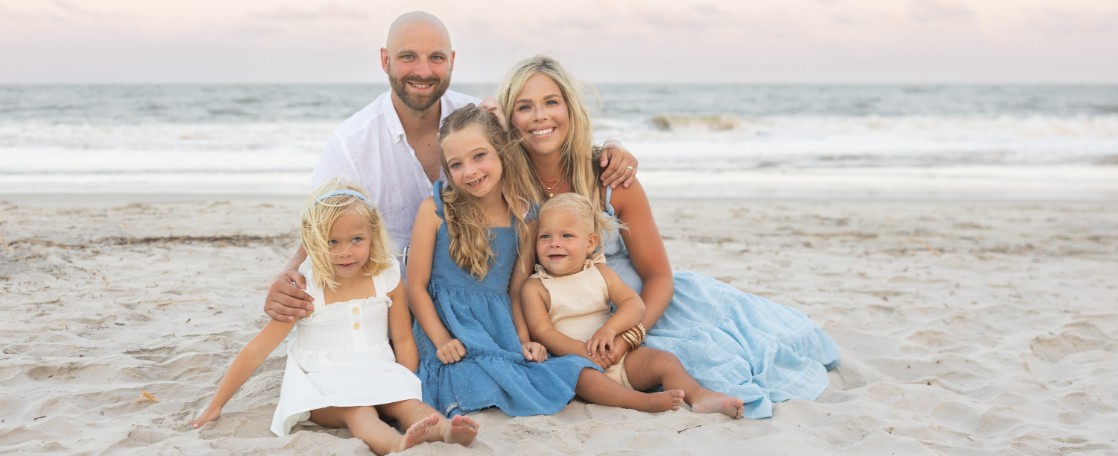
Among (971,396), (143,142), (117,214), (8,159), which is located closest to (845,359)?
(971,396)

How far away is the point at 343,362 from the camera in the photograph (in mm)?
3162

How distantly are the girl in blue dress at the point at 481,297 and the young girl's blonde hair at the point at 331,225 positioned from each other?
0.19 metres

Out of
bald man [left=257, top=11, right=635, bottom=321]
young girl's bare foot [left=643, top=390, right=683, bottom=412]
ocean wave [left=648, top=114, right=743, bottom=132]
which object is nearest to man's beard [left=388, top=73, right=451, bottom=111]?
bald man [left=257, top=11, right=635, bottom=321]

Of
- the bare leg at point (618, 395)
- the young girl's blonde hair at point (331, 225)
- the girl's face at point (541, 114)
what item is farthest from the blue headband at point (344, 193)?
the bare leg at point (618, 395)

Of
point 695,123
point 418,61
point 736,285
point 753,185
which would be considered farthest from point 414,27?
point 695,123

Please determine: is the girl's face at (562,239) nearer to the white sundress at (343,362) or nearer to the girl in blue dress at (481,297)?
the girl in blue dress at (481,297)

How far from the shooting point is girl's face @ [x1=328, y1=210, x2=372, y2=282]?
10.4 feet

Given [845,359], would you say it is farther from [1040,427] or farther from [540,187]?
[540,187]

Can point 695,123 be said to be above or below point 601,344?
above

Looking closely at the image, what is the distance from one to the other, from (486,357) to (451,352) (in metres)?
0.13

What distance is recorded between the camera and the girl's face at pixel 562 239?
3.42m

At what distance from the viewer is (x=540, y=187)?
3719mm

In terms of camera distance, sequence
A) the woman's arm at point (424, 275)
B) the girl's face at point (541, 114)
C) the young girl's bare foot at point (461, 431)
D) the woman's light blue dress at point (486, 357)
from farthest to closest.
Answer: the girl's face at point (541, 114)
the woman's arm at point (424, 275)
the woman's light blue dress at point (486, 357)
the young girl's bare foot at point (461, 431)

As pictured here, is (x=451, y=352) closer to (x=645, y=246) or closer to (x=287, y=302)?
(x=287, y=302)
